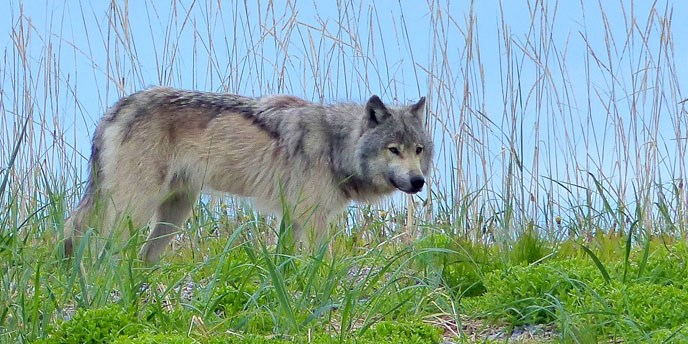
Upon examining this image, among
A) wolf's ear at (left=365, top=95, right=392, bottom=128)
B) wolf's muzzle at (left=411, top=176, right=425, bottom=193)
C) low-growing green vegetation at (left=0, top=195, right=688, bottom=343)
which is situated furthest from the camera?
wolf's ear at (left=365, top=95, right=392, bottom=128)

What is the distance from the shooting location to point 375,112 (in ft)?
20.1

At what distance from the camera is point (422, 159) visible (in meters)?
6.24

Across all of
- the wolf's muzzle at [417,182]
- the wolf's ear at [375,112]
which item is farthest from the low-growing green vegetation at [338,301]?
the wolf's ear at [375,112]

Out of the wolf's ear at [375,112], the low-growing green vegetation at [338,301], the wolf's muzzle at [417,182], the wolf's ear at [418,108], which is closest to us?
the low-growing green vegetation at [338,301]

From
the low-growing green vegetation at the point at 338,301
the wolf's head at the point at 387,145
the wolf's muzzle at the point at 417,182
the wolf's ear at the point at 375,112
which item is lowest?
the low-growing green vegetation at the point at 338,301

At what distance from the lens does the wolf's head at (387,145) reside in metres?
6.12

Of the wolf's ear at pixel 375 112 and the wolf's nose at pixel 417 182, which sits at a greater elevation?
the wolf's ear at pixel 375 112

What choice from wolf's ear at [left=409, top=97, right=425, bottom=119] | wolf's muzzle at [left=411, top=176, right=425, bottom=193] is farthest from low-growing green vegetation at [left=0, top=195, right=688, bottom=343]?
wolf's ear at [left=409, top=97, right=425, bottom=119]

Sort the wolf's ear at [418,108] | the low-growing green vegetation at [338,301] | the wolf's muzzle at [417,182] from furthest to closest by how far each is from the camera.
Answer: the wolf's ear at [418,108] → the wolf's muzzle at [417,182] → the low-growing green vegetation at [338,301]

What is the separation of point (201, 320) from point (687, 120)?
419cm

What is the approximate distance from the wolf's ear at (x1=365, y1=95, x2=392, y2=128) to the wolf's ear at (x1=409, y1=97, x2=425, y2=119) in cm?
19

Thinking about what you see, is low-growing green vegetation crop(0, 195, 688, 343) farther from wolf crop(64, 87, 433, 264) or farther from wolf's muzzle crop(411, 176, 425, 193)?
wolf crop(64, 87, 433, 264)

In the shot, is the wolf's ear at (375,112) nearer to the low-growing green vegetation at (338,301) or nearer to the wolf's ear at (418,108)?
the wolf's ear at (418,108)

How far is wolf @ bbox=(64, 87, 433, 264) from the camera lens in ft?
20.1
